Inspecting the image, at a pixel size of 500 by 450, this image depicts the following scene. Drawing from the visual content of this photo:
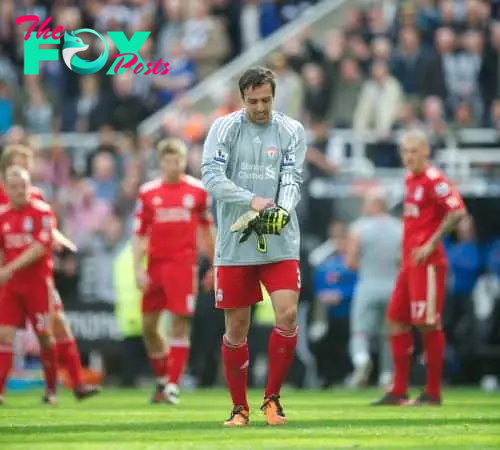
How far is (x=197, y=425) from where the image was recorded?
1216cm

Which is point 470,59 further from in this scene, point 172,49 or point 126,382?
point 126,382

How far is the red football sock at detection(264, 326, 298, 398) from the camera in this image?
11727 millimetres

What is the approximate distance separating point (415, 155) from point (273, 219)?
4170mm

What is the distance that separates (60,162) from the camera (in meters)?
24.9

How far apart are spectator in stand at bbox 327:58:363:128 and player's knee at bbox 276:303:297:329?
12.2 metres

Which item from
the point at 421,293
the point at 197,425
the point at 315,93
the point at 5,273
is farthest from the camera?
the point at 315,93

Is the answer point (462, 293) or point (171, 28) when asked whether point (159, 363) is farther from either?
point (171, 28)

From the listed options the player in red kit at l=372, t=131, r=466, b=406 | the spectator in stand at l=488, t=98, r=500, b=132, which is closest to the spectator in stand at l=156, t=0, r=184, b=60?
the spectator in stand at l=488, t=98, r=500, b=132

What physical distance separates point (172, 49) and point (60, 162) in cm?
258

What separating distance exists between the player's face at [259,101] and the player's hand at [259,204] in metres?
0.64

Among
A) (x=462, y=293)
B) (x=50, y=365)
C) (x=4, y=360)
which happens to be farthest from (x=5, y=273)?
(x=462, y=293)

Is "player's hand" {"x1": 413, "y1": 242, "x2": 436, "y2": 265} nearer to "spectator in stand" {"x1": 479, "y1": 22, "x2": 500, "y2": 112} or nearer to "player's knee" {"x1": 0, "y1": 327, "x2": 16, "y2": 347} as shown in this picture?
"player's knee" {"x1": 0, "y1": 327, "x2": 16, "y2": 347}

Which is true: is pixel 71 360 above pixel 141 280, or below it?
below

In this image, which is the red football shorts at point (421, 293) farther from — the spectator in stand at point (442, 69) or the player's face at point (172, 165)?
the spectator in stand at point (442, 69)
